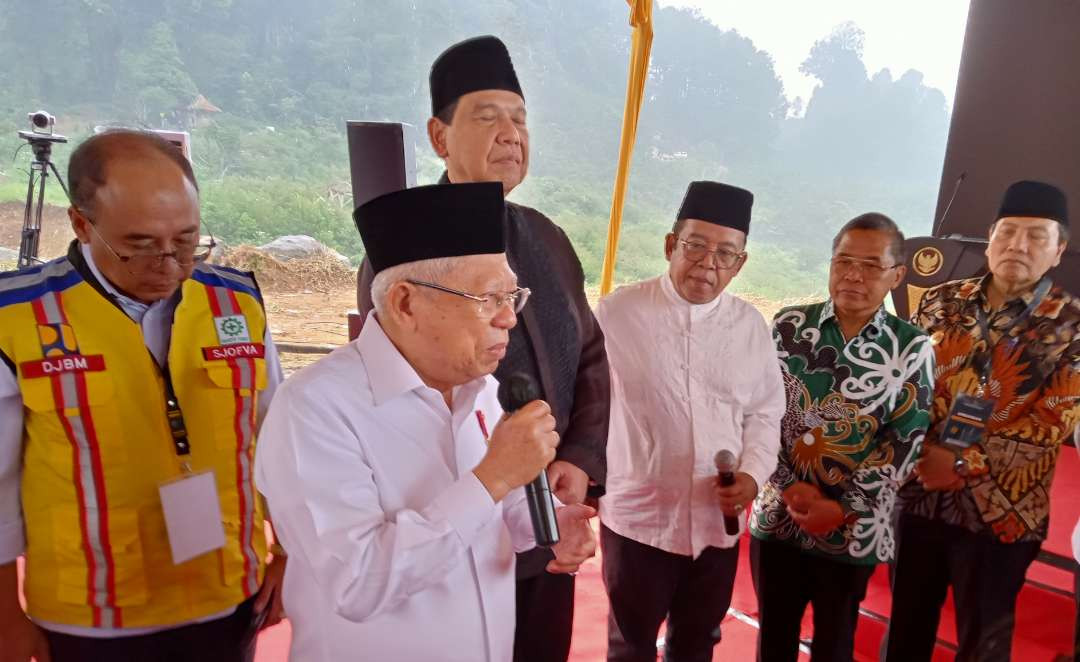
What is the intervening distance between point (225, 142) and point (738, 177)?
34.6 feet

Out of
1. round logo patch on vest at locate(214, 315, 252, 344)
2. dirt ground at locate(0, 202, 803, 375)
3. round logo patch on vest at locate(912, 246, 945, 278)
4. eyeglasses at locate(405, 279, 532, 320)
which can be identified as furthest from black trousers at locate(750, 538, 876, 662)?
dirt ground at locate(0, 202, 803, 375)

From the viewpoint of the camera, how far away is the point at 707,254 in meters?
1.96

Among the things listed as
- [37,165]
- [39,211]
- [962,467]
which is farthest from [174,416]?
[39,211]

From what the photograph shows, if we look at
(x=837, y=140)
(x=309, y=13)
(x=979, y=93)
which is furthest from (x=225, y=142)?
(x=837, y=140)

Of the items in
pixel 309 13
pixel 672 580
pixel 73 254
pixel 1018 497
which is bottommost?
pixel 672 580

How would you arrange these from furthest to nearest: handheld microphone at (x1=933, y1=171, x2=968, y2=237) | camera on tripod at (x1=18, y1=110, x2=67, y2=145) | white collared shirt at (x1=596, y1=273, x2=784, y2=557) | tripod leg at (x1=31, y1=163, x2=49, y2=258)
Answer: handheld microphone at (x1=933, y1=171, x2=968, y2=237) → tripod leg at (x1=31, y1=163, x2=49, y2=258) → camera on tripod at (x1=18, y1=110, x2=67, y2=145) → white collared shirt at (x1=596, y1=273, x2=784, y2=557)

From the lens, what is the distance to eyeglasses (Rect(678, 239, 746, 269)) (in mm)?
1961

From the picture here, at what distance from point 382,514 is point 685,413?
1176 millimetres

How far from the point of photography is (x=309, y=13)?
9.85 m

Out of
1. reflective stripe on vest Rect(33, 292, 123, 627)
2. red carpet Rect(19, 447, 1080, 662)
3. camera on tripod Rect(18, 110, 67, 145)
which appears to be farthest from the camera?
camera on tripod Rect(18, 110, 67, 145)

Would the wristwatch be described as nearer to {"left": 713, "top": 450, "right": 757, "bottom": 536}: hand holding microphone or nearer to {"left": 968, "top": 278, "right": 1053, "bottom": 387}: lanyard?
{"left": 968, "top": 278, "right": 1053, "bottom": 387}: lanyard

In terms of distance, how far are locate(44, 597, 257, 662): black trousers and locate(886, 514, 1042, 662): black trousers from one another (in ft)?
6.79

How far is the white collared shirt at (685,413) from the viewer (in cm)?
195

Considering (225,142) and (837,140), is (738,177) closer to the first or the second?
(837,140)
